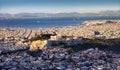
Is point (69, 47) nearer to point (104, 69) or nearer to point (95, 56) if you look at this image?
point (95, 56)

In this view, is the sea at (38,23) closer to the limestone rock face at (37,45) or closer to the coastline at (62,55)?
the coastline at (62,55)

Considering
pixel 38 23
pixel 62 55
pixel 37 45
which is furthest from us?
pixel 38 23

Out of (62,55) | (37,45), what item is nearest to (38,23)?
(37,45)

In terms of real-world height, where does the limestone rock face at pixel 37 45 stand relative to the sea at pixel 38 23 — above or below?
above

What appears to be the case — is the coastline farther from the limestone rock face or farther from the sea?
the sea

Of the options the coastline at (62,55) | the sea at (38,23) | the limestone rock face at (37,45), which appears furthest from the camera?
the sea at (38,23)

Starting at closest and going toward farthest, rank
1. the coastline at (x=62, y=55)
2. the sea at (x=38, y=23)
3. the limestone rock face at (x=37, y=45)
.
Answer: the coastline at (x=62, y=55), the limestone rock face at (x=37, y=45), the sea at (x=38, y=23)

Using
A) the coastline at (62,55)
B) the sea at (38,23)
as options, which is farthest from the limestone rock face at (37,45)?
the sea at (38,23)

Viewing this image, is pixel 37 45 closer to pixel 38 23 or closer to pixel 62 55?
pixel 62 55

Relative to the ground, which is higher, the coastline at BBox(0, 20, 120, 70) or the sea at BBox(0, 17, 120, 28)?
the coastline at BBox(0, 20, 120, 70)

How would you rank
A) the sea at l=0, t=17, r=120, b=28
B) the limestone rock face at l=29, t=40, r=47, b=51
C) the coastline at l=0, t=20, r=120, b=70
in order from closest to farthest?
the coastline at l=0, t=20, r=120, b=70
the limestone rock face at l=29, t=40, r=47, b=51
the sea at l=0, t=17, r=120, b=28

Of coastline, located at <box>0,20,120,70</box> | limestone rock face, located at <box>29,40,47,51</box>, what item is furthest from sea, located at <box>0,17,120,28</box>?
limestone rock face, located at <box>29,40,47,51</box>

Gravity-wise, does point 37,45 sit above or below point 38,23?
above
